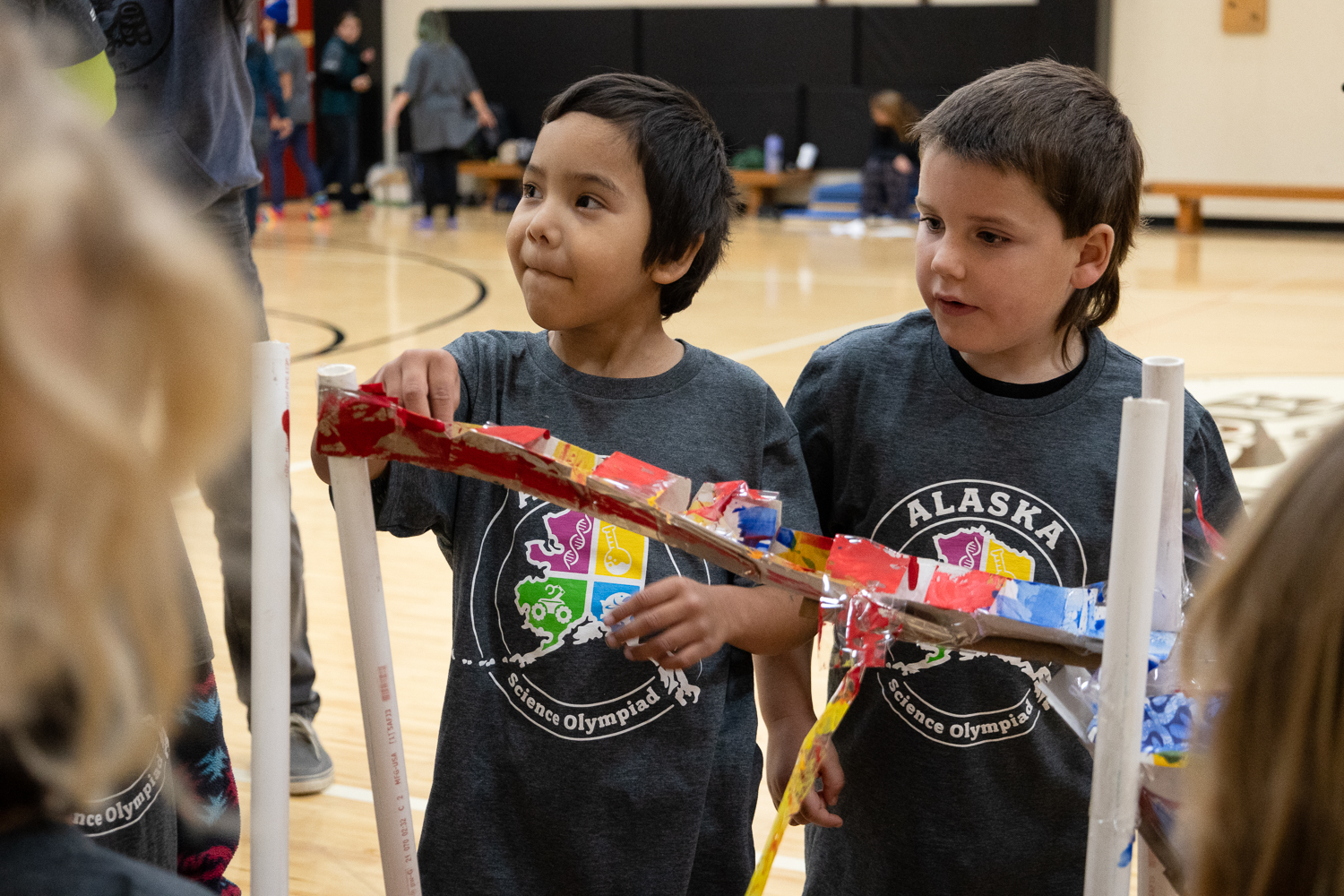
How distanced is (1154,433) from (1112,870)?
0.26 meters

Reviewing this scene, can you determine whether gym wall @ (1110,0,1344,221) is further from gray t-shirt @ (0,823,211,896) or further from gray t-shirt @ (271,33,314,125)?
gray t-shirt @ (0,823,211,896)

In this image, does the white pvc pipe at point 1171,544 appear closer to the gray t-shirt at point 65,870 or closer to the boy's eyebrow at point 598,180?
the boy's eyebrow at point 598,180

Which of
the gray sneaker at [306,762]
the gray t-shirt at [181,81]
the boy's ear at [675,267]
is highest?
the gray t-shirt at [181,81]

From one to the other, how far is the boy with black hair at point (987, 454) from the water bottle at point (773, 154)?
10475mm

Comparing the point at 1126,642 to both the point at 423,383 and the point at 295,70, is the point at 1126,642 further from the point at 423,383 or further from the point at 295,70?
the point at 295,70

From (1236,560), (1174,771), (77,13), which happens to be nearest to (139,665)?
(1236,560)

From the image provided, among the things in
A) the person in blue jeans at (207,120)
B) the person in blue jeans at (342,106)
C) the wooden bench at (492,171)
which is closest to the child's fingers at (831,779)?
the person in blue jeans at (207,120)

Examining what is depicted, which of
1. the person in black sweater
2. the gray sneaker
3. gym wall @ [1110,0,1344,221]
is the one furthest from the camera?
the person in black sweater

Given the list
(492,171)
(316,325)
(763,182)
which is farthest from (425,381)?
(492,171)

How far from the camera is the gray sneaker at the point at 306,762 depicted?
2074 mm

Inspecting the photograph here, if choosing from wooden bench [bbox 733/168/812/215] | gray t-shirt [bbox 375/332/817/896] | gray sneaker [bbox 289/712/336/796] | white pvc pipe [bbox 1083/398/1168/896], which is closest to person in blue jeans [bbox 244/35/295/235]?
wooden bench [bbox 733/168/812/215]

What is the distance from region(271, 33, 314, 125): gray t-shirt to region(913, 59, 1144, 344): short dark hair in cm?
1003

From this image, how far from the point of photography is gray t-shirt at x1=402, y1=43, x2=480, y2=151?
1021 centimetres

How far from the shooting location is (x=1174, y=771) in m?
0.88
